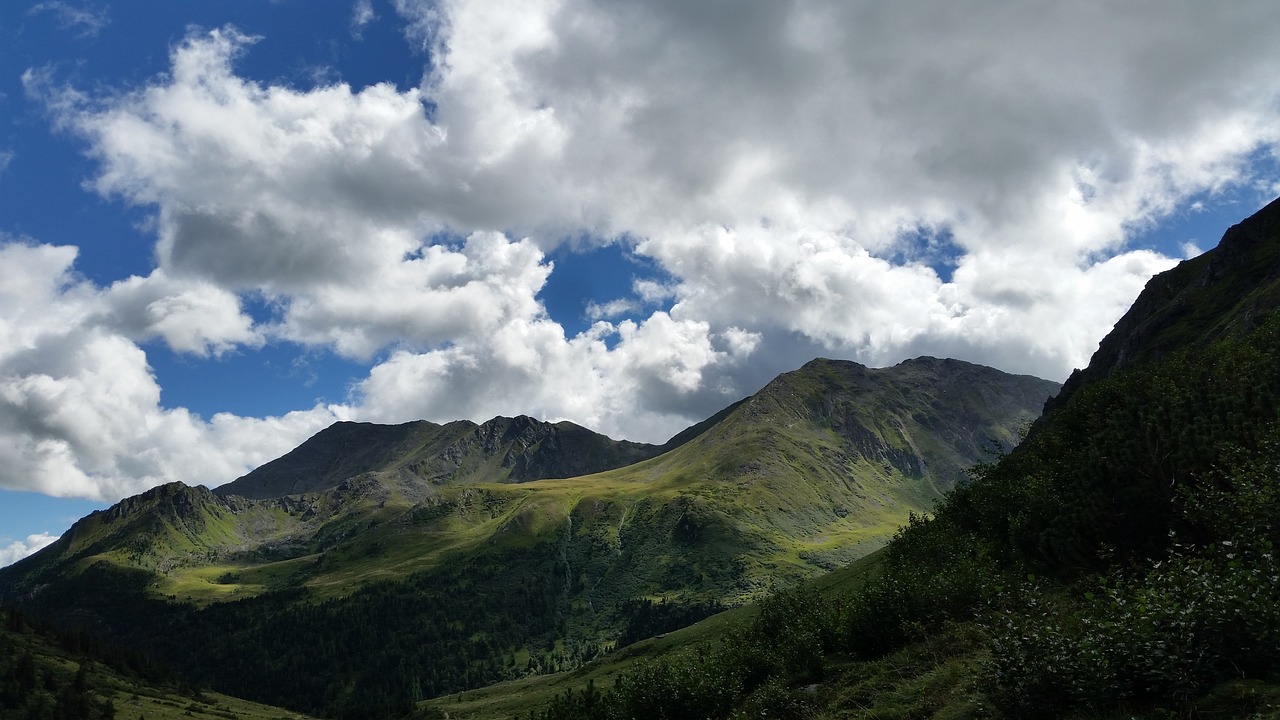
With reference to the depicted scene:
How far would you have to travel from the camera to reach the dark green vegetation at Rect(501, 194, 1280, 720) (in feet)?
48.7

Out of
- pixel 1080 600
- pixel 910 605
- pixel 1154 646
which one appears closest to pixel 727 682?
pixel 910 605

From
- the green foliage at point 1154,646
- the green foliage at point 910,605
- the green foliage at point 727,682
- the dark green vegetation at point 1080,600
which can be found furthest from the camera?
the green foliage at point 910,605

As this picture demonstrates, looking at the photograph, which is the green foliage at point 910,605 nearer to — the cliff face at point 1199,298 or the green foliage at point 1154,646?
the green foliage at point 1154,646

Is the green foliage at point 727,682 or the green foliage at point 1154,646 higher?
the green foliage at point 1154,646

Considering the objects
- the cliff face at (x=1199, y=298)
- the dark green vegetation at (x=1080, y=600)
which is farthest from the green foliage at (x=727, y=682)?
the cliff face at (x=1199, y=298)

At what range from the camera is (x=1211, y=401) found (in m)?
33.4

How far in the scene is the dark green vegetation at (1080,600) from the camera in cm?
1484

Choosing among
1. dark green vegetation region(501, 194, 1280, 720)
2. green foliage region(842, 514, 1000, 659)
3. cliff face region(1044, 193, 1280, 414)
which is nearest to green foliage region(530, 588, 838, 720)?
dark green vegetation region(501, 194, 1280, 720)

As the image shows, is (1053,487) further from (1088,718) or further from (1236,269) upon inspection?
(1236,269)

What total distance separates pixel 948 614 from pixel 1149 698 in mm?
15187

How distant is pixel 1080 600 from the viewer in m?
27.6

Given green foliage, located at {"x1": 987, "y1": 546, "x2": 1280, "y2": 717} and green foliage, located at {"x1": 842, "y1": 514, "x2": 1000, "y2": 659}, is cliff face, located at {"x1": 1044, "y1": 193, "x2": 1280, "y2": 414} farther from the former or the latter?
green foliage, located at {"x1": 987, "y1": 546, "x2": 1280, "y2": 717}

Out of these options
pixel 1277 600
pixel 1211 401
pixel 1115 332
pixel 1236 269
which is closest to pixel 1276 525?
pixel 1277 600

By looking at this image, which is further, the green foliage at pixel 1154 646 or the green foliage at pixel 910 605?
the green foliage at pixel 910 605
